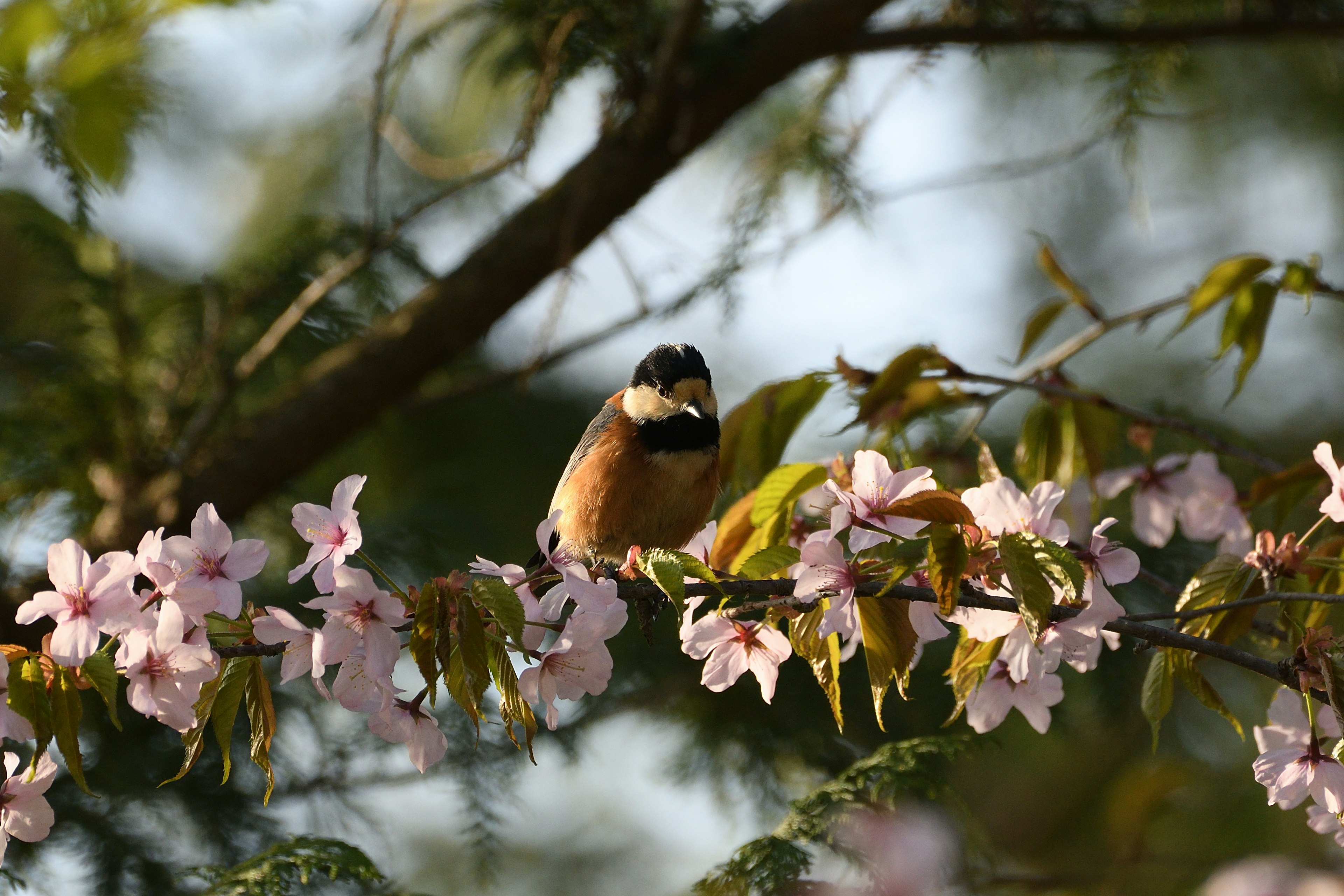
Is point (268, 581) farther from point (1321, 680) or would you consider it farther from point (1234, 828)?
point (1234, 828)

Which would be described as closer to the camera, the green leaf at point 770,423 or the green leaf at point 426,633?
the green leaf at point 426,633

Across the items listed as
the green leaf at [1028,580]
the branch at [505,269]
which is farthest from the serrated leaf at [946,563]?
the branch at [505,269]

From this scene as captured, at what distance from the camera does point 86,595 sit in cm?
136

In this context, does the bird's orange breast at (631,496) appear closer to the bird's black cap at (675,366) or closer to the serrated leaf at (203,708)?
the bird's black cap at (675,366)

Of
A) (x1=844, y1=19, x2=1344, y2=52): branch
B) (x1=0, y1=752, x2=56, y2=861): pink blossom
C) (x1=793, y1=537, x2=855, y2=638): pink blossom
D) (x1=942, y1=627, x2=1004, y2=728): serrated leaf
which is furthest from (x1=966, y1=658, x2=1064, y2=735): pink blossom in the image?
(x1=844, y1=19, x2=1344, y2=52): branch

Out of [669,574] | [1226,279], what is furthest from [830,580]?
[1226,279]

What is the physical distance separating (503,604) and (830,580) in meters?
0.41

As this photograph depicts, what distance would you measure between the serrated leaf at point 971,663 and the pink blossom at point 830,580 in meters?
0.21

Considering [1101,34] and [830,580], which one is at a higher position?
[1101,34]

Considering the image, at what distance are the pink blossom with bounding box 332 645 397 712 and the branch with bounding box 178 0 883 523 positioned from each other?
5.17ft

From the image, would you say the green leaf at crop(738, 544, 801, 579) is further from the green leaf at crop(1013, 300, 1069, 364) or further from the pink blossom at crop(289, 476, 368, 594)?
the green leaf at crop(1013, 300, 1069, 364)

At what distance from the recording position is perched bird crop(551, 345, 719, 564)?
2576 mm

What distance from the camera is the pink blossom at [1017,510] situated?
4.80 ft

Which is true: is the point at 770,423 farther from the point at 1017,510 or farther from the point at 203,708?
the point at 203,708
